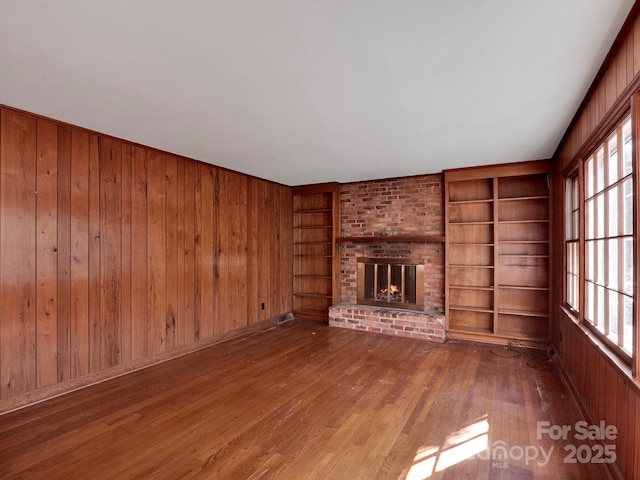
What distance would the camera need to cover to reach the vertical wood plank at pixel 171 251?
12.8 feet

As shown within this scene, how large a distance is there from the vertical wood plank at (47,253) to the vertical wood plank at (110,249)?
40 centimetres

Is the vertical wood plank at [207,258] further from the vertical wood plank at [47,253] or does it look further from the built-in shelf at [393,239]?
the built-in shelf at [393,239]

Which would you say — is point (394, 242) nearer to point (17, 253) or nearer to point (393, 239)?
point (393, 239)

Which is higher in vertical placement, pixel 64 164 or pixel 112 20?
pixel 112 20

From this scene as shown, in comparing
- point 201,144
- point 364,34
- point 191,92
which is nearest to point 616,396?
Answer: point 364,34

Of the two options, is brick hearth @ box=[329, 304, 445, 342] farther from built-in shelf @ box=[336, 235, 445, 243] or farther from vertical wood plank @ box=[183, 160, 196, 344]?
vertical wood plank @ box=[183, 160, 196, 344]

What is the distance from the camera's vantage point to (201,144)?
3557 mm

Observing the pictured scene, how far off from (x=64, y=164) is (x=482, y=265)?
17.1ft

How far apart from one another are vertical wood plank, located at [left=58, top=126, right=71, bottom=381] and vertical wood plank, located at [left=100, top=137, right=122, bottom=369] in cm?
29

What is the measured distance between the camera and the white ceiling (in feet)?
5.00

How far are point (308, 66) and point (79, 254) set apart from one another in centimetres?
280

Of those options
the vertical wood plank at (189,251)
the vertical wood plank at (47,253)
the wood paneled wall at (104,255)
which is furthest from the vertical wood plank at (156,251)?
the vertical wood plank at (47,253)

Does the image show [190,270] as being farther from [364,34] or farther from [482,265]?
[482,265]

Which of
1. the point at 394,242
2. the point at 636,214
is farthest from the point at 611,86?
the point at 394,242
